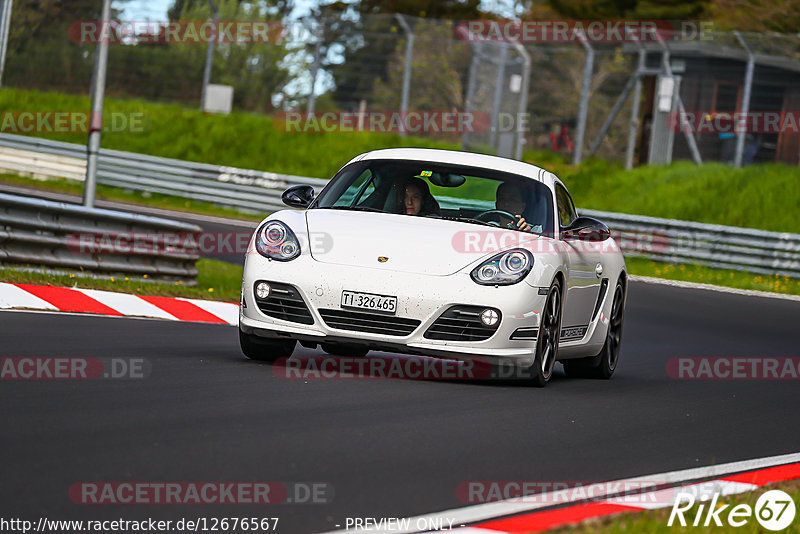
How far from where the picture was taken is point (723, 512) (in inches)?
207

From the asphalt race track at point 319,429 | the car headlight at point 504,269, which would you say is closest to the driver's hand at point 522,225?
the car headlight at point 504,269

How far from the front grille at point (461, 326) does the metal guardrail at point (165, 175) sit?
69.1ft

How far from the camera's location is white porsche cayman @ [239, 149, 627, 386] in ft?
26.1

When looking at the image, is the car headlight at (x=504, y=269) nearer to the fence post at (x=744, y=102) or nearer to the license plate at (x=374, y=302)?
the license plate at (x=374, y=302)

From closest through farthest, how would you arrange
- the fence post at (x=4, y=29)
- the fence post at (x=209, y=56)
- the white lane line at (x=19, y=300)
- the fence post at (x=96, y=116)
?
the white lane line at (x=19, y=300) → the fence post at (x=96, y=116) → the fence post at (x=4, y=29) → the fence post at (x=209, y=56)

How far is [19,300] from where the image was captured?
10.9 metres

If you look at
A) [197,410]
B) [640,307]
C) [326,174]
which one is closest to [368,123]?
[326,174]

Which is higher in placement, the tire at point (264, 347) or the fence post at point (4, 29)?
the fence post at point (4, 29)

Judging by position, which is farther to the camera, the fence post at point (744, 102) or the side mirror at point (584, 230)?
the fence post at point (744, 102)

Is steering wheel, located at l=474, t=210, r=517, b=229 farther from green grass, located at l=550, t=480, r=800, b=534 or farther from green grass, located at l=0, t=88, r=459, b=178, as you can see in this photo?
green grass, located at l=0, t=88, r=459, b=178

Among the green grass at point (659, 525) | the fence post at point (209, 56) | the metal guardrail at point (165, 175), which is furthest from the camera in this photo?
the fence post at point (209, 56)

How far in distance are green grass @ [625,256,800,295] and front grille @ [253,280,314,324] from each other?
1602 centimetres

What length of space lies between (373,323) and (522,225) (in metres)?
1.56

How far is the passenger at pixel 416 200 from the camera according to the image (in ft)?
29.8
